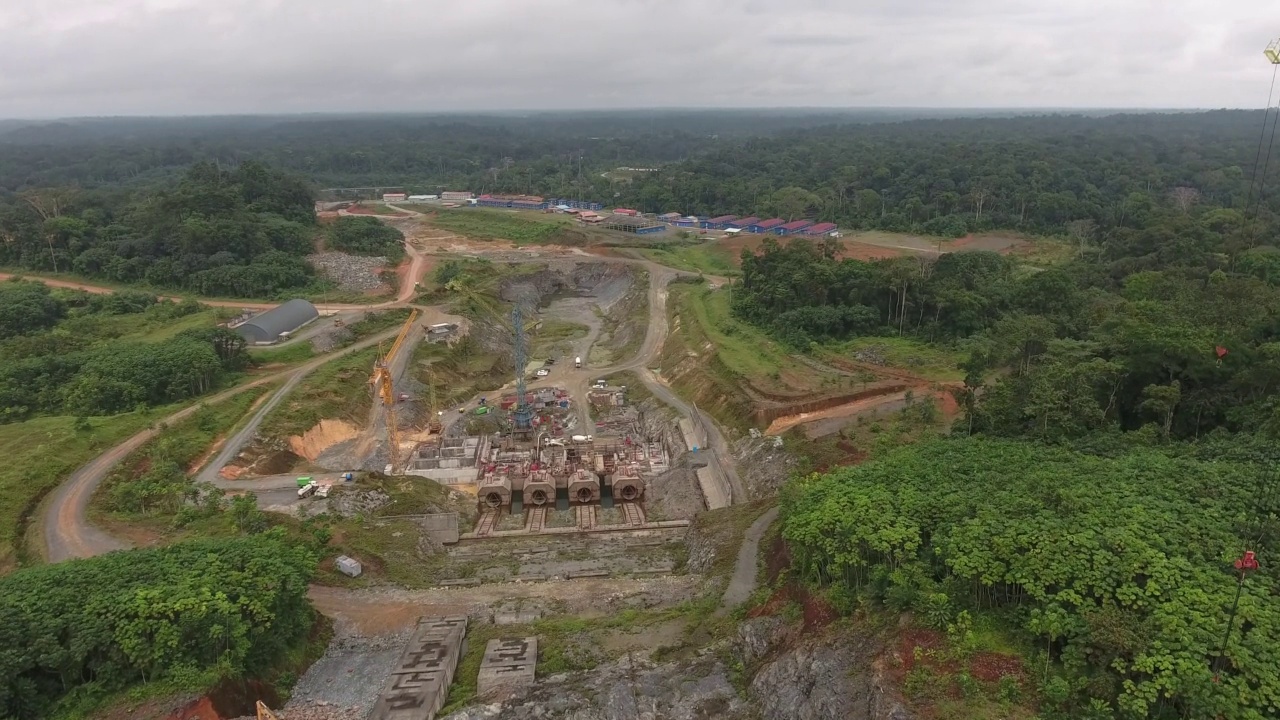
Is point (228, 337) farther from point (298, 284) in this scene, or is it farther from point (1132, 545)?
point (1132, 545)

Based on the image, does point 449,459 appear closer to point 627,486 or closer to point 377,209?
point 627,486

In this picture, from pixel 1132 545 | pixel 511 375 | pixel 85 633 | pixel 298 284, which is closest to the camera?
pixel 1132 545

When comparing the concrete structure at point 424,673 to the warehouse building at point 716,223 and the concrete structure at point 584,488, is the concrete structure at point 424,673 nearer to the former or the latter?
the concrete structure at point 584,488

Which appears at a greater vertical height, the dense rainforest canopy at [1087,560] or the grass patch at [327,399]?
the dense rainforest canopy at [1087,560]

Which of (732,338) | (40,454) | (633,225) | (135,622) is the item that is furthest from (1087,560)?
(633,225)

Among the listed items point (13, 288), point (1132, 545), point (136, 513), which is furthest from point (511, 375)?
point (1132, 545)

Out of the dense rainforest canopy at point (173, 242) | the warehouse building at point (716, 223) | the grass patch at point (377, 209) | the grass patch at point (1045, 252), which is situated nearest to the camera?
the dense rainforest canopy at point (173, 242)

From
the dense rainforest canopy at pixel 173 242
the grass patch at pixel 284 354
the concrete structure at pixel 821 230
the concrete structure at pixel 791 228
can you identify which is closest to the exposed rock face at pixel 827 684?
the grass patch at pixel 284 354
